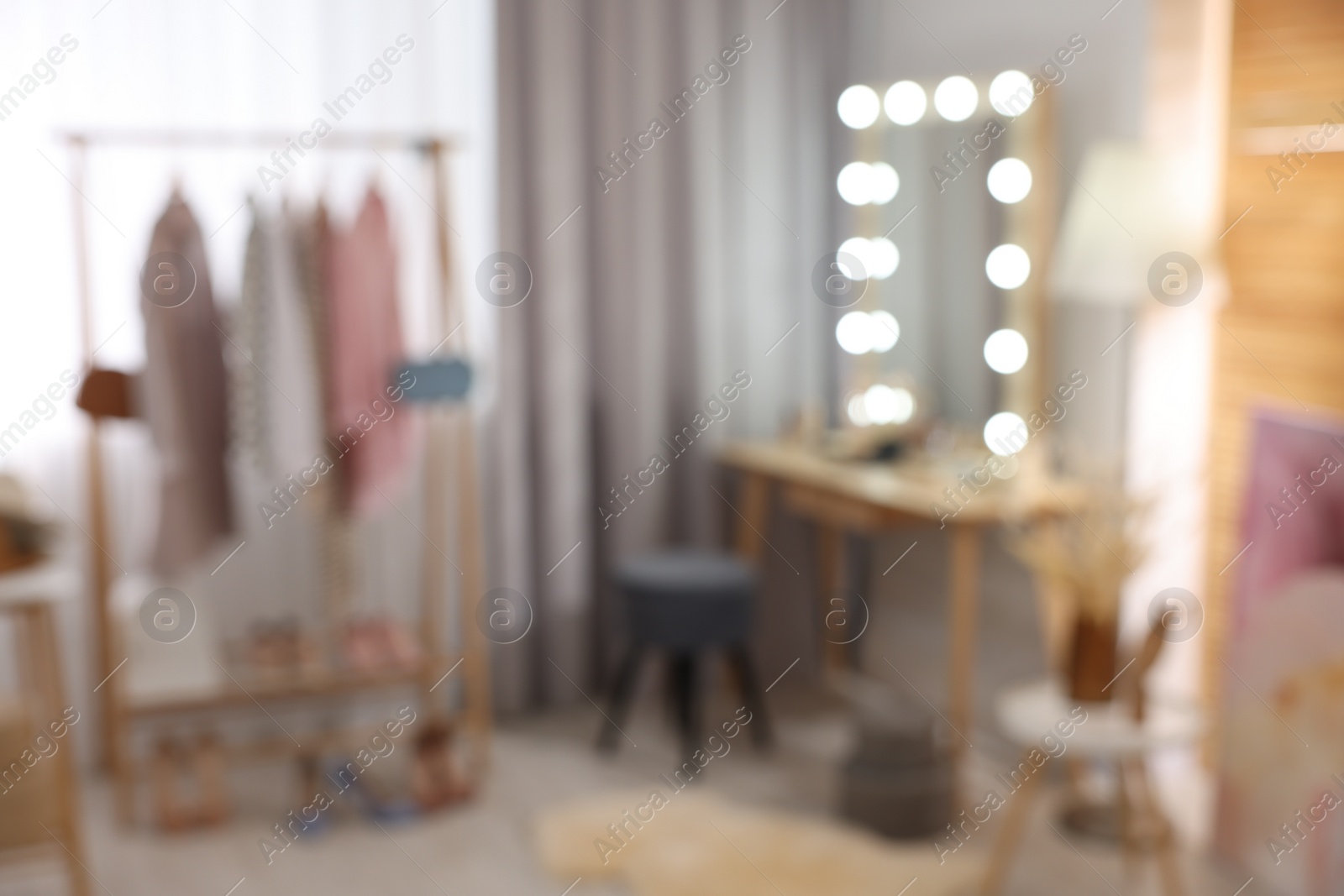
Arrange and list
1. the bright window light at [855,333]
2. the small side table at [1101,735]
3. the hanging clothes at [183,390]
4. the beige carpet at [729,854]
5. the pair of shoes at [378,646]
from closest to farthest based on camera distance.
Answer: the small side table at [1101,735], the beige carpet at [729,854], the hanging clothes at [183,390], the pair of shoes at [378,646], the bright window light at [855,333]

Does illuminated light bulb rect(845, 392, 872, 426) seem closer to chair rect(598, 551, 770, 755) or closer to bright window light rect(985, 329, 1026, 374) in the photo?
bright window light rect(985, 329, 1026, 374)

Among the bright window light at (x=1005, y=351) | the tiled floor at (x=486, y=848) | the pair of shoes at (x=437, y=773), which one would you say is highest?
the bright window light at (x=1005, y=351)

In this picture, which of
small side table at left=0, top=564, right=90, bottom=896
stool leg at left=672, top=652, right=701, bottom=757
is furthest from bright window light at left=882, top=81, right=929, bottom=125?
small side table at left=0, top=564, right=90, bottom=896

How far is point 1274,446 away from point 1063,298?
0.86 meters

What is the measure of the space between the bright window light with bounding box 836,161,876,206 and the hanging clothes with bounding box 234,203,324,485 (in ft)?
5.86

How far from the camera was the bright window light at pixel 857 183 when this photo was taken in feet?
12.7

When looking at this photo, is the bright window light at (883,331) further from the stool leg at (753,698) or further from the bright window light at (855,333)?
the stool leg at (753,698)

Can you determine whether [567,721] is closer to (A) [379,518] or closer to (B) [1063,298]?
(A) [379,518]

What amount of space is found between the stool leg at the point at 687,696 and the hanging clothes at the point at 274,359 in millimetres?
1164

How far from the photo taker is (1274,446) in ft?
8.48

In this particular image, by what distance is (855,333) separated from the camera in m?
3.94

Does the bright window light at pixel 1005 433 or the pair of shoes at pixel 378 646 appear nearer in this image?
the pair of shoes at pixel 378 646

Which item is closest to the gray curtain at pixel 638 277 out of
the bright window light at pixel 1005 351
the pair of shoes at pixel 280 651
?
the pair of shoes at pixel 280 651

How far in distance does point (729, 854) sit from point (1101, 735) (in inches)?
36.7
